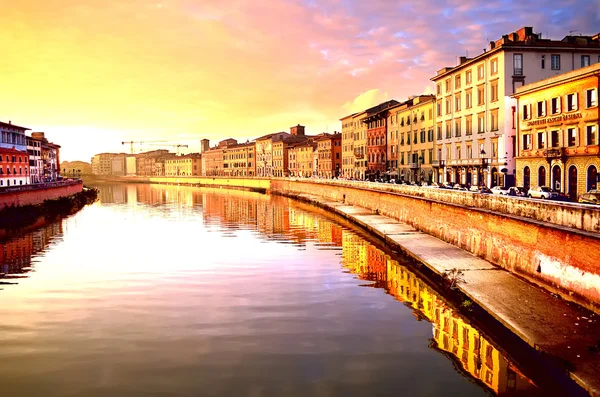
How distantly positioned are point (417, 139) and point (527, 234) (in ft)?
182

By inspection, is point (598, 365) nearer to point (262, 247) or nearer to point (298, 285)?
point (298, 285)

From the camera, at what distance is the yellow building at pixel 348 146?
370ft

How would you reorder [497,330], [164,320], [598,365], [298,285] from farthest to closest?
[298,285]
[164,320]
[497,330]
[598,365]

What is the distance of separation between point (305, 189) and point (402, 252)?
70.3 meters

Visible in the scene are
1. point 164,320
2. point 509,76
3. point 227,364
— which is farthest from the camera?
point 509,76

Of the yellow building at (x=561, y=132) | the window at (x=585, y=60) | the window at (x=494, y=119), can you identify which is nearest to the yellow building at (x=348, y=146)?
the window at (x=494, y=119)

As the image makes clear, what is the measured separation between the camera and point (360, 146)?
4173 inches

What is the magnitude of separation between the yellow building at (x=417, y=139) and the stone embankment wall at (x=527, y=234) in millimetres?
32376

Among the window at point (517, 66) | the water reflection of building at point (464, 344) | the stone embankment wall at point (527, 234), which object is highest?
the window at point (517, 66)

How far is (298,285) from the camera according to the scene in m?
26.9

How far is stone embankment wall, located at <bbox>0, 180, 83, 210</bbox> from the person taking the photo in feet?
192

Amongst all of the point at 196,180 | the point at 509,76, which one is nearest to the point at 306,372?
the point at 509,76

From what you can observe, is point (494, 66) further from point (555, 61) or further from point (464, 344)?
point (464, 344)

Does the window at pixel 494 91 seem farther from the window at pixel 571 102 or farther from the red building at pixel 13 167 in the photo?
the red building at pixel 13 167
